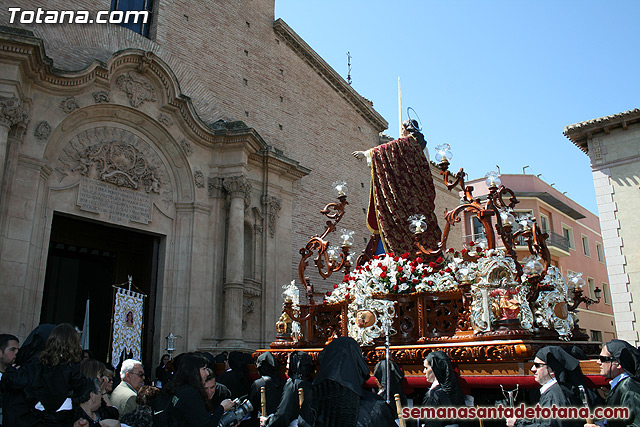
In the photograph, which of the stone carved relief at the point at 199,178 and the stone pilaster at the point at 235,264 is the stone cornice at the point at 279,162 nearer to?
the stone pilaster at the point at 235,264

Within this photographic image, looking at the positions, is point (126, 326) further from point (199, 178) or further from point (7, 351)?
point (7, 351)

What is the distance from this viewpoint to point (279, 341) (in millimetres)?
7562

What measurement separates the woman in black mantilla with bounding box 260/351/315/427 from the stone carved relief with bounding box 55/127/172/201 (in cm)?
746

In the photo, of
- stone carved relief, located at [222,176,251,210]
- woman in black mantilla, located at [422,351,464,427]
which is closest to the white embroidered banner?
stone carved relief, located at [222,176,251,210]

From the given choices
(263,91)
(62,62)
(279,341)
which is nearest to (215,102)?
(263,91)

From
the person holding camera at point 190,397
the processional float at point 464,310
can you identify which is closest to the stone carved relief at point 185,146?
the processional float at point 464,310

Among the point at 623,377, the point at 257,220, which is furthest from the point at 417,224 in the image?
the point at 257,220

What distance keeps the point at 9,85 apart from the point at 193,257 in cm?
488

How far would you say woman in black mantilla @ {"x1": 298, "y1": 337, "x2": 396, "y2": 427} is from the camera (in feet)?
8.45

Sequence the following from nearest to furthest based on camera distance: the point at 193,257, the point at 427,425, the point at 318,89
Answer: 1. the point at 427,425
2. the point at 193,257
3. the point at 318,89

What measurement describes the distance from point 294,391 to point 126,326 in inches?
262

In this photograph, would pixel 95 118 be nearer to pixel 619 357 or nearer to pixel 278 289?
pixel 278 289

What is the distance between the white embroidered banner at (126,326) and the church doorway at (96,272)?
46 cm

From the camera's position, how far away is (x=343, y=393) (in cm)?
259
